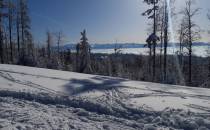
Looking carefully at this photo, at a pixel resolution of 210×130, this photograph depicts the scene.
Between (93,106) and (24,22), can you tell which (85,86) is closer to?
(93,106)

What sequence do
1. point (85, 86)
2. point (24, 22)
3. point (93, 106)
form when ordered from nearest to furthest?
point (93, 106), point (85, 86), point (24, 22)

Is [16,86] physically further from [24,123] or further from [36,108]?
[24,123]

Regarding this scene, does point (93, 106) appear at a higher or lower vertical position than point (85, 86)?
lower

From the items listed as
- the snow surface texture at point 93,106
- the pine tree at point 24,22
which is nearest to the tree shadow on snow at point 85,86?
the snow surface texture at point 93,106

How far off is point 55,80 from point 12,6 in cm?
3483

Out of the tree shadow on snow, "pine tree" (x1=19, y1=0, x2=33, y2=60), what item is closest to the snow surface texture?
the tree shadow on snow

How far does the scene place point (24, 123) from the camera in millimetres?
6289

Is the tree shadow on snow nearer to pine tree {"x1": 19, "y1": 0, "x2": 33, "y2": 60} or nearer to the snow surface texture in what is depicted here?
the snow surface texture

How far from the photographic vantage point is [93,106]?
25.8ft

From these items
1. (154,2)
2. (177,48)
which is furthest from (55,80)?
(177,48)

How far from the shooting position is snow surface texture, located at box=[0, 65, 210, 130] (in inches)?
259

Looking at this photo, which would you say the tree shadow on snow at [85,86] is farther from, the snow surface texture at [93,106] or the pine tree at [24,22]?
the pine tree at [24,22]

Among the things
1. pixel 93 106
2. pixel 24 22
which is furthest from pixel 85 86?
pixel 24 22

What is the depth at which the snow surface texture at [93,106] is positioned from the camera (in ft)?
21.6
